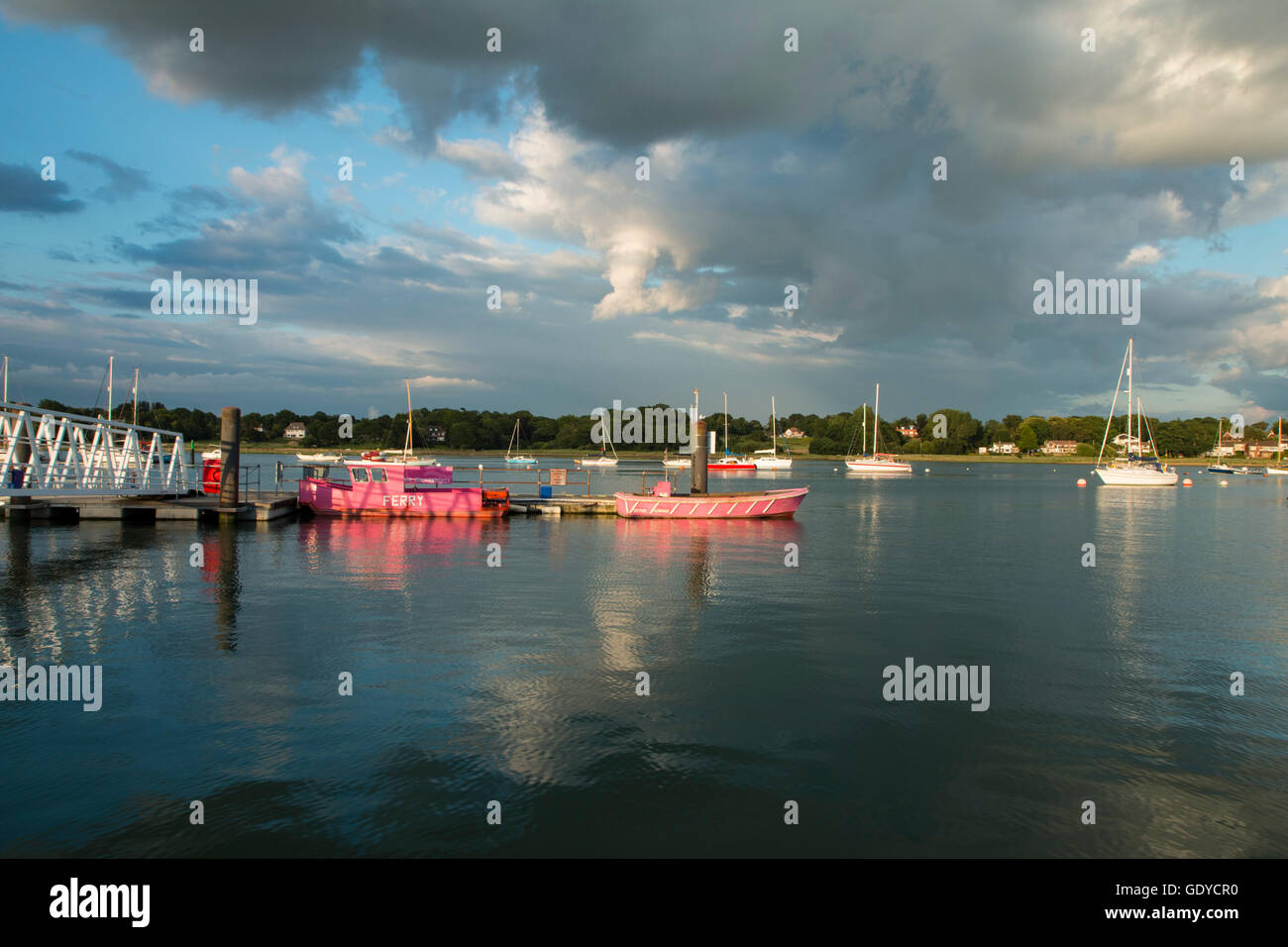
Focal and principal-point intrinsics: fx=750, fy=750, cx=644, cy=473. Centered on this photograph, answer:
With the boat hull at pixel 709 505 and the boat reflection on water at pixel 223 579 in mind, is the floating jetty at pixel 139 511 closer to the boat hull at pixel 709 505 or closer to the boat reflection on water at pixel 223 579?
the boat reflection on water at pixel 223 579

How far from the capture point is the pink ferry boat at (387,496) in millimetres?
44750

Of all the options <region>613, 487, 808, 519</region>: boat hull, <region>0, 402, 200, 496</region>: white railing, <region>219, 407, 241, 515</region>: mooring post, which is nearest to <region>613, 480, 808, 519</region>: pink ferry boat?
<region>613, 487, 808, 519</region>: boat hull

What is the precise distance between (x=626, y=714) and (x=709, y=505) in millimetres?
35061

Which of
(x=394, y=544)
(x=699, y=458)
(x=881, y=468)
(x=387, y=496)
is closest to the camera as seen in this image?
(x=394, y=544)

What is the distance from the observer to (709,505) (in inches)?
1882

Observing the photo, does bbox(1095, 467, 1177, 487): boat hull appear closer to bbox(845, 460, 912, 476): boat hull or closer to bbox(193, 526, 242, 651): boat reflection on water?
bbox(845, 460, 912, 476): boat hull

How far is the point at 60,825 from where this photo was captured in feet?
30.0

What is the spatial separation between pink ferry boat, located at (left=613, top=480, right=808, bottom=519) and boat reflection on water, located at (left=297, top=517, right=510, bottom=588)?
7.98 meters

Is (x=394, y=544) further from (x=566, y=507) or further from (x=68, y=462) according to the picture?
(x=566, y=507)

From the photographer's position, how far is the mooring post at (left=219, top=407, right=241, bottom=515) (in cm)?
3735

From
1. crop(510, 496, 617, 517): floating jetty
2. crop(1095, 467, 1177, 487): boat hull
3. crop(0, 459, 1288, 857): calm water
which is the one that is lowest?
crop(0, 459, 1288, 857): calm water

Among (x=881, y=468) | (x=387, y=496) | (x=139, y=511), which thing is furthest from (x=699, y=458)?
(x=881, y=468)
